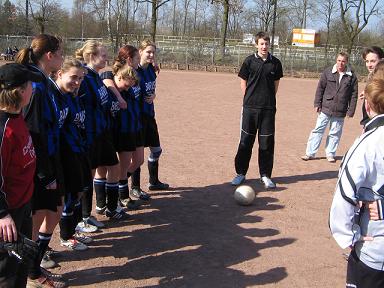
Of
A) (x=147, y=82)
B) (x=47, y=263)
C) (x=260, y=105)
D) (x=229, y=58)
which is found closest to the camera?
(x=47, y=263)

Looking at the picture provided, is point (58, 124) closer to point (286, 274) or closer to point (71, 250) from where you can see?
point (71, 250)

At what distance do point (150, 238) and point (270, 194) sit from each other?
2.56 metres

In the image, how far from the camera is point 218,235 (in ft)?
18.2

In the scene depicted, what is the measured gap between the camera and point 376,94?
2.61 m

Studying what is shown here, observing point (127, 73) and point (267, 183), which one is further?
point (267, 183)

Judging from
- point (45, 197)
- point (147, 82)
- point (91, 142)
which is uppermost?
point (147, 82)

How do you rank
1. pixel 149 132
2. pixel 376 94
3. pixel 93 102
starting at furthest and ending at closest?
pixel 149 132, pixel 93 102, pixel 376 94

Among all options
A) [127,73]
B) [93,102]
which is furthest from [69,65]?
[127,73]

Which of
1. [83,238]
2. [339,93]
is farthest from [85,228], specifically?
[339,93]

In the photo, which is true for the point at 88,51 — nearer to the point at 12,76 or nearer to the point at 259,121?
the point at 12,76

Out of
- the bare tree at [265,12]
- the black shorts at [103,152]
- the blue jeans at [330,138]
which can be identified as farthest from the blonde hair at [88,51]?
the bare tree at [265,12]

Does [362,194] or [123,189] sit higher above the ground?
[362,194]

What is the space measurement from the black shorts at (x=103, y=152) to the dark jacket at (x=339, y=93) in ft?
18.4

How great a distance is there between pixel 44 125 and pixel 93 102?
45.2 inches
